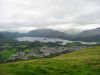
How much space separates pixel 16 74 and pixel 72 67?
20.6 metres

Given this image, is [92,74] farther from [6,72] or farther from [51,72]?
[6,72]

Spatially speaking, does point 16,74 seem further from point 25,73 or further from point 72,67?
point 72,67

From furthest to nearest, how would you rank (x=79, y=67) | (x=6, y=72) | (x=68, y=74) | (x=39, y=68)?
(x=79, y=67), (x=39, y=68), (x=68, y=74), (x=6, y=72)

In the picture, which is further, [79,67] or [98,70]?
[79,67]

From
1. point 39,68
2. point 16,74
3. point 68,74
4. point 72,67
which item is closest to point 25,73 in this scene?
point 16,74

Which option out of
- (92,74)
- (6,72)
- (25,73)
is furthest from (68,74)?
(6,72)

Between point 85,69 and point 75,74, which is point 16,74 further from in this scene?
point 85,69

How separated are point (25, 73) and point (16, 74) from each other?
276 centimetres

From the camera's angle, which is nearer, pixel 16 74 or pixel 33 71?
pixel 16 74

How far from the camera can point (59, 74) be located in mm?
Result: 63875

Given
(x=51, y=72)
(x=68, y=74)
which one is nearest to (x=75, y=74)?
(x=68, y=74)

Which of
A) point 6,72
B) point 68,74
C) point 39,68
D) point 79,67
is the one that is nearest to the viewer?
point 6,72

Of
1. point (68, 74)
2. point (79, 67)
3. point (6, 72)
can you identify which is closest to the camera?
point (6, 72)

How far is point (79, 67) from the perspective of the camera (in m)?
73.7
